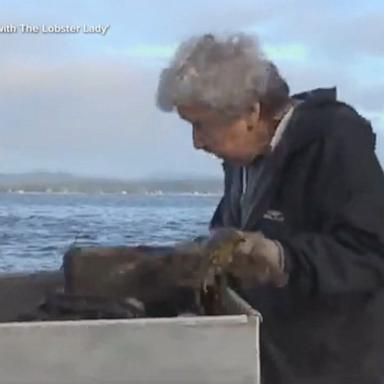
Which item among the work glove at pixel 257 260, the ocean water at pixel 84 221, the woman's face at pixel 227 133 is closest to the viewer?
the work glove at pixel 257 260

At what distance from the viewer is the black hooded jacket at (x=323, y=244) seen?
3.23ft

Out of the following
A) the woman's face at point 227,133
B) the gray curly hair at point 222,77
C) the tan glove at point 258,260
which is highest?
the gray curly hair at point 222,77

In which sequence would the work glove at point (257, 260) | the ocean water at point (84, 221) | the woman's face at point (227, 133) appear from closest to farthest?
1. the work glove at point (257, 260)
2. the woman's face at point (227, 133)
3. the ocean water at point (84, 221)

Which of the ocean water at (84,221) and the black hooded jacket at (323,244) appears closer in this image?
the black hooded jacket at (323,244)

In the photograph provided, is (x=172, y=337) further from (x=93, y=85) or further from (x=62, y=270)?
(x=93, y=85)

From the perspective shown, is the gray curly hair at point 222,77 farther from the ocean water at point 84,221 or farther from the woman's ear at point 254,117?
the ocean water at point 84,221

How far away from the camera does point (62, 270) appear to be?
1.15 m

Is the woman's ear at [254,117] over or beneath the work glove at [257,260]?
over

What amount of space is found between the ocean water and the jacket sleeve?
9.4 inches

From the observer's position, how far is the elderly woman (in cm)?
99

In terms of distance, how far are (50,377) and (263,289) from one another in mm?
339

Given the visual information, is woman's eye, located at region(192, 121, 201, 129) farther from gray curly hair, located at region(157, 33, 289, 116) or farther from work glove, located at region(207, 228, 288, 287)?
work glove, located at region(207, 228, 288, 287)

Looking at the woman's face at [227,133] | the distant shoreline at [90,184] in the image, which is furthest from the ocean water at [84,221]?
the woman's face at [227,133]

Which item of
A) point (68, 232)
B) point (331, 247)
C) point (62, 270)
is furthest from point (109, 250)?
point (331, 247)
